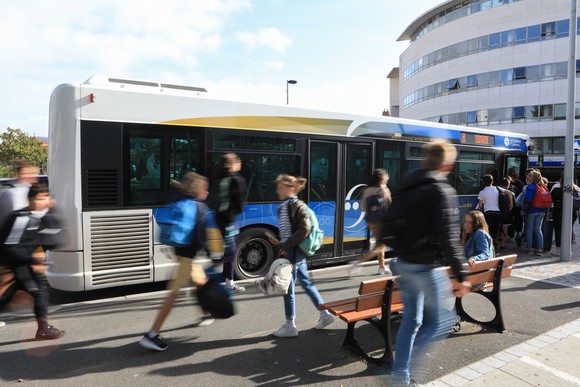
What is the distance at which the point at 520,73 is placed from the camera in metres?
35.6

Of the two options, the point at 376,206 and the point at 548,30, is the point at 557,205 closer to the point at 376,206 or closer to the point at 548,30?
the point at 376,206

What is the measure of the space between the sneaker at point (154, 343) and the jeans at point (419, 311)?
217 cm

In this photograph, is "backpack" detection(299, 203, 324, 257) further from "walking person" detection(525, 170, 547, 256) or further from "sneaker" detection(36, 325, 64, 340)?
"walking person" detection(525, 170, 547, 256)

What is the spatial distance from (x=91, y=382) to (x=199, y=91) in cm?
426

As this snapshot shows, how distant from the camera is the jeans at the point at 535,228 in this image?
8.73m

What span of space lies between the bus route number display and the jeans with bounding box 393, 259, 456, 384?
23.6 ft

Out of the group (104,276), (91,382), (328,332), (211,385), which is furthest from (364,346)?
(104,276)

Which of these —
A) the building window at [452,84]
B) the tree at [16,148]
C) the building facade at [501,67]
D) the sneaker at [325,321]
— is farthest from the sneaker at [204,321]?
the building window at [452,84]

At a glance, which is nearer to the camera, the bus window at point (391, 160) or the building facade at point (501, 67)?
the bus window at point (391, 160)

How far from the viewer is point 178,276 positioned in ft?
12.4

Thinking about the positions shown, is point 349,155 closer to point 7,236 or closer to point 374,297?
point 374,297

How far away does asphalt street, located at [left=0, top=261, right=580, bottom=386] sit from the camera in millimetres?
3447

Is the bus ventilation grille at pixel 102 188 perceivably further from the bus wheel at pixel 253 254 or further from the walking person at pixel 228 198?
the bus wheel at pixel 253 254

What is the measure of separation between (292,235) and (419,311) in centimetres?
145
